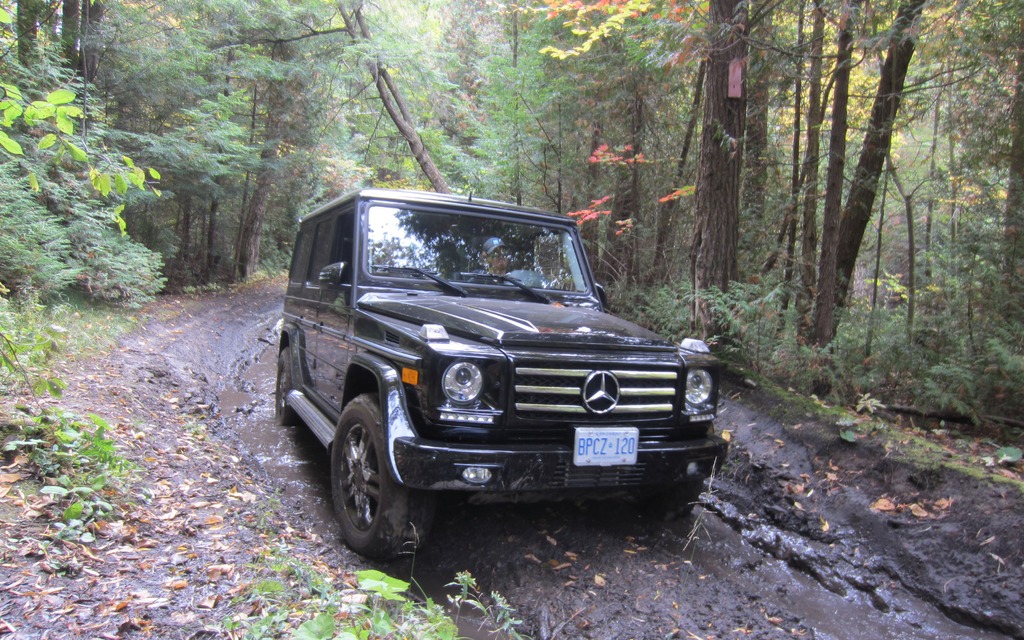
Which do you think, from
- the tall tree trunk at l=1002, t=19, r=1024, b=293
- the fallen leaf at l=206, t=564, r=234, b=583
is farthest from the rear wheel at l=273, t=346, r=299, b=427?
the tall tree trunk at l=1002, t=19, r=1024, b=293

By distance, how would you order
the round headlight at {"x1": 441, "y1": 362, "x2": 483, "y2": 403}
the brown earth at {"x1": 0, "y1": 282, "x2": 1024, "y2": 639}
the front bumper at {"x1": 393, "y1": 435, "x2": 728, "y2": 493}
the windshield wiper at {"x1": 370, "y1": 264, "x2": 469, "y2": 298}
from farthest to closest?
the windshield wiper at {"x1": 370, "y1": 264, "x2": 469, "y2": 298}
the round headlight at {"x1": 441, "y1": 362, "x2": 483, "y2": 403}
the front bumper at {"x1": 393, "y1": 435, "x2": 728, "y2": 493}
the brown earth at {"x1": 0, "y1": 282, "x2": 1024, "y2": 639}

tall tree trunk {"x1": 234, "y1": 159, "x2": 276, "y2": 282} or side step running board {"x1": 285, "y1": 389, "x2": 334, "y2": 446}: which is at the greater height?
tall tree trunk {"x1": 234, "y1": 159, "x2": 276, "y2": 282}

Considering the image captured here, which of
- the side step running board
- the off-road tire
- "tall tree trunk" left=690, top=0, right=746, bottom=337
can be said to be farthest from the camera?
"tall tree trunk" left=690, top=0, right=746, bottom=337

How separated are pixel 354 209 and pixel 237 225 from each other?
18.0 m

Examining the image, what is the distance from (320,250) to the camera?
530cm

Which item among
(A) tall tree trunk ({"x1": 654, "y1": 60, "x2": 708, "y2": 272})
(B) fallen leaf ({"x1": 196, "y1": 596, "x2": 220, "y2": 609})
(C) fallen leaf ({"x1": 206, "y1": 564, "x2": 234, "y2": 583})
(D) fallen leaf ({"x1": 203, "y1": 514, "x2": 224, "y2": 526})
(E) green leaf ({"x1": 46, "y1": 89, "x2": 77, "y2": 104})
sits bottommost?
(D) fallen leaf ({"x1": 203, "y1": 514, "x2": 224, "y2": 526})

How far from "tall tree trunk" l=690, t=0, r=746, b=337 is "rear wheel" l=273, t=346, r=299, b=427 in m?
4.31

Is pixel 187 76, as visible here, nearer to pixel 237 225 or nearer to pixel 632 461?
pixel 237 225

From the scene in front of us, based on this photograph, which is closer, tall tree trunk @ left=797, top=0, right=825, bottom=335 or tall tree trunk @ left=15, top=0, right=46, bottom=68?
tall tree trunk @ left=797, top=0, right=825, bottom=335

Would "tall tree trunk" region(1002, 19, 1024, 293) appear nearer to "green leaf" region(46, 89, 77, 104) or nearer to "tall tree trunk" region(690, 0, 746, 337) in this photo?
"tall tree trunk" region(690, 0, 746, 337)

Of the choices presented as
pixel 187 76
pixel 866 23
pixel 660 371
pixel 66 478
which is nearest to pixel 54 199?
pixel 187 76

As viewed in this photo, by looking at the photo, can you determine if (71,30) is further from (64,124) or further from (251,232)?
(64,124)

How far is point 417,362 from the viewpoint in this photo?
2990 mm

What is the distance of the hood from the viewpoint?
3115mm
